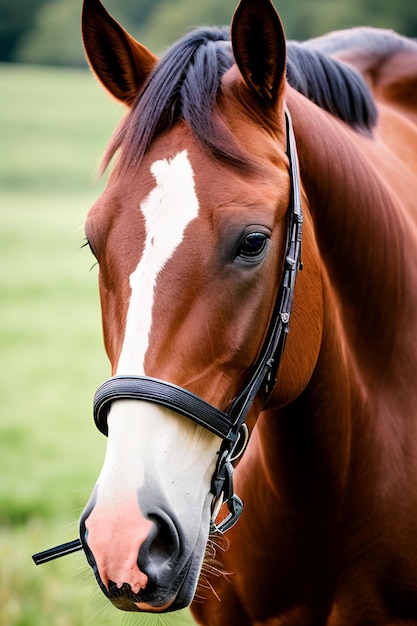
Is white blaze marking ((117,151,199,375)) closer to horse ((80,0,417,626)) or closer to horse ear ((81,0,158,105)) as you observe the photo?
horse ((80,0,417,626))

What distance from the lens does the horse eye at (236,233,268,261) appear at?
1.75 metres

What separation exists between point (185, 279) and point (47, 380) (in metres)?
8.13

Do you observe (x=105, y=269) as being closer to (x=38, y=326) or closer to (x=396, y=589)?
(x=396, y=589)

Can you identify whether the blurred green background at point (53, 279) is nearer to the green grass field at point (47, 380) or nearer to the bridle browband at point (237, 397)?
the green grass field at point (47, 380)

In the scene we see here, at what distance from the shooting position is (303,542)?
2268 millimetres

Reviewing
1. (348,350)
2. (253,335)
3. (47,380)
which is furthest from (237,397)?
(47,380)

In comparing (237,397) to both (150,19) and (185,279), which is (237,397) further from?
(150,19)

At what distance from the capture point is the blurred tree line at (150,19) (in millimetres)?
26516

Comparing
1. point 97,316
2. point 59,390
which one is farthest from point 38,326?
point 59,390

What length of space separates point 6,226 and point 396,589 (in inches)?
674

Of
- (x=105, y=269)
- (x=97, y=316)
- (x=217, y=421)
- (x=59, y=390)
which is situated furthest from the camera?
(x=97, y=316)

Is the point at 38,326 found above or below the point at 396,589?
below

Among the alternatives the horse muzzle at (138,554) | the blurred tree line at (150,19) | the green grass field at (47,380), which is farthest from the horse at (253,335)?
the blurred tree line at (150,19)

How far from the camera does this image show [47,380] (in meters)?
9.54
